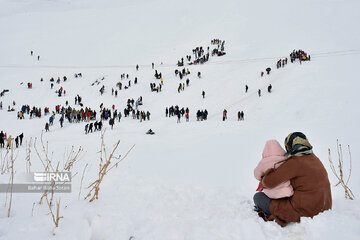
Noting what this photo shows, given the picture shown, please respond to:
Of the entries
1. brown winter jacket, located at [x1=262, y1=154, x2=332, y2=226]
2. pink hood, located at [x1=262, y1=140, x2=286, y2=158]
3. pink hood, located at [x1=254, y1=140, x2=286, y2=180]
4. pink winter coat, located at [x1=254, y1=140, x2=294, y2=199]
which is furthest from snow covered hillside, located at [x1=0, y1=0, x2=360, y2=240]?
pink hood, located at [x1=262, y1=140, x2=286, y2=158]

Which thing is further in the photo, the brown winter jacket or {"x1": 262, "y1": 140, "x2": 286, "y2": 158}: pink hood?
{"x1": 262, "y1": 140, "x2": 286, "y2": 158}: pink hood

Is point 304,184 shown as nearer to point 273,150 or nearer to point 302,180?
point 302,180

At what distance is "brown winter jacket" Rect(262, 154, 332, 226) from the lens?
247cm

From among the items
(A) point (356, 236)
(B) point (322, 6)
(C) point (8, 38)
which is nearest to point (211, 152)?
(A) point (356, 236)

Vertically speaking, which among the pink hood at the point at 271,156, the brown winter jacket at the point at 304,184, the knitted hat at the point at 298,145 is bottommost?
the brown winter jacket at the point at 304,184

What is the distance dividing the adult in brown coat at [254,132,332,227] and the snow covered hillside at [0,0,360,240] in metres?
0.13

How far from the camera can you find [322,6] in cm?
4225

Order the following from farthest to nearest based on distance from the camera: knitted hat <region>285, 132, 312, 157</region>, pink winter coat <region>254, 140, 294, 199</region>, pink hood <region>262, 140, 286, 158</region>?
1. pink hood <region>262, 140, 286, 158</region>
2. pink winter coat <region>254, 140, 294, 199</region>
3. knitted hat <region>285, 132, 312, 157</region>

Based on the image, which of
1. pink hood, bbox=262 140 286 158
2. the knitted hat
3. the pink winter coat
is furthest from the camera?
pink hood, bbox=262 140 286 158

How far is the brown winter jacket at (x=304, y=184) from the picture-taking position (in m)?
2.47

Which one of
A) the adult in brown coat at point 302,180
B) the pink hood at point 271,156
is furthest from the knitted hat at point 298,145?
the pink hood at point 271,156

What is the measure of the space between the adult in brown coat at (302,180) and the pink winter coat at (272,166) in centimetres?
7

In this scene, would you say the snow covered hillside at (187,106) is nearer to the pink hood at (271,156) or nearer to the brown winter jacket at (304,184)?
the brown winter jacket at (304,184)

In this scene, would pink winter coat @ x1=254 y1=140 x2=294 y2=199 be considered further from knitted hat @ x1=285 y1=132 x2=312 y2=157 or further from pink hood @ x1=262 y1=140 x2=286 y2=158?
knitted hat @ x1=285 y1=132 x2=312 y2=157
